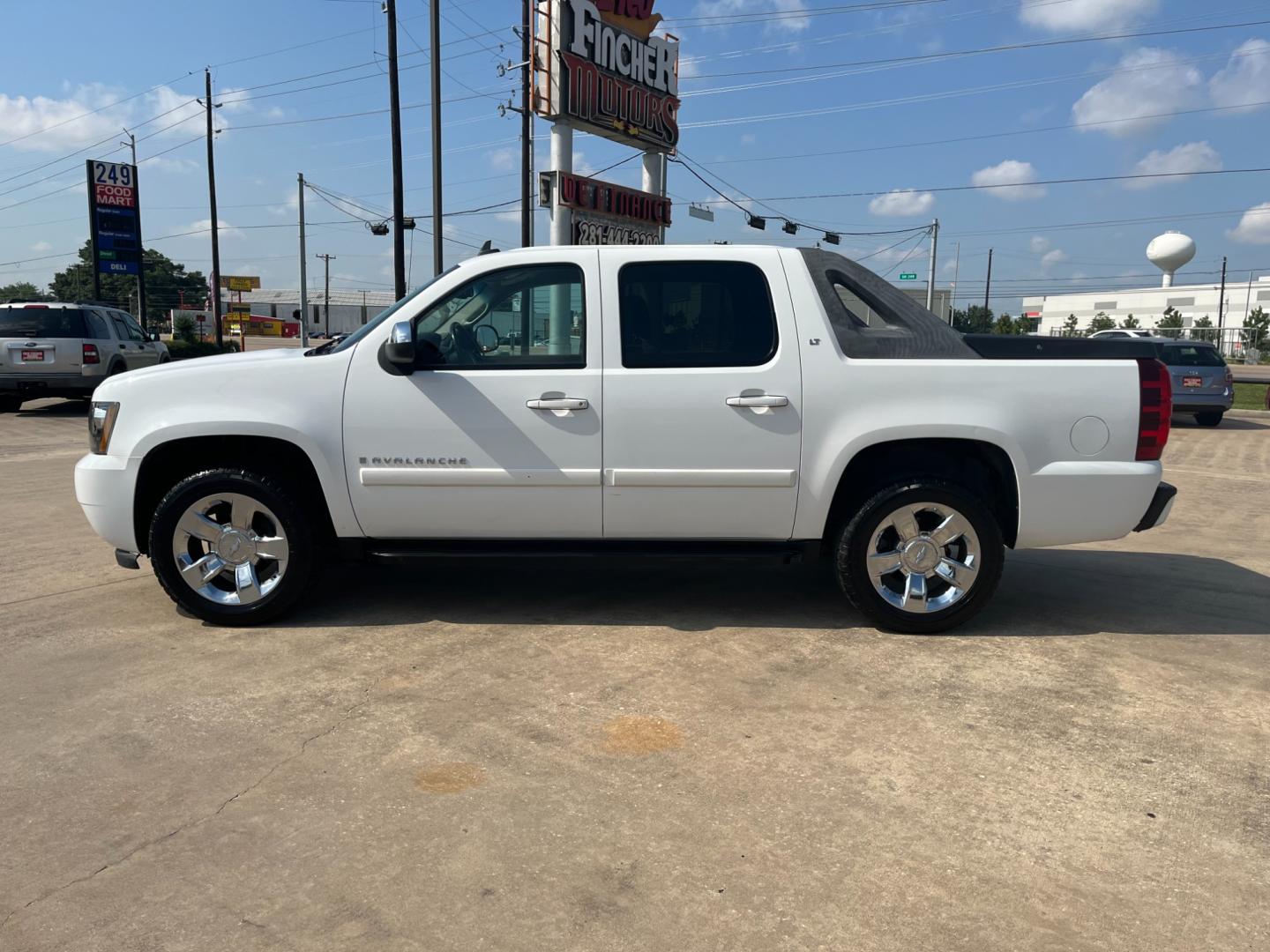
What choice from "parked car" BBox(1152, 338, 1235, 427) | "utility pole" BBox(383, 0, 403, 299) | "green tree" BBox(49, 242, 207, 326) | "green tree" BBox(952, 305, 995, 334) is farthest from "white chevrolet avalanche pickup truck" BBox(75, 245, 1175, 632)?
"green tree" BBox(49, 242, 207, 326)

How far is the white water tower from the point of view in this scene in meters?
95.2

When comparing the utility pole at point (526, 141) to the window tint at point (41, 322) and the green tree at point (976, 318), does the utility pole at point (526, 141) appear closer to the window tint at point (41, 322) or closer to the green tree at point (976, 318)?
the window tint at point (41, 322)

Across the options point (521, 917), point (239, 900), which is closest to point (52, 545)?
point (239, 900)

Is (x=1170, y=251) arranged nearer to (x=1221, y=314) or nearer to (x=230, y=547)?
(x=1221, y=314)

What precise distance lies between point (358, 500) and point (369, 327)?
0.86 m

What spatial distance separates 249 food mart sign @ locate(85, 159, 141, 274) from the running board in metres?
37.8

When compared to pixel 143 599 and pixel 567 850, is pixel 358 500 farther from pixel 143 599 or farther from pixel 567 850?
pixel 567 850

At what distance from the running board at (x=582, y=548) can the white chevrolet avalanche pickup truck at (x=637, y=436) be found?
0.04 feet

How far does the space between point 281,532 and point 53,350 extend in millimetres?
12404

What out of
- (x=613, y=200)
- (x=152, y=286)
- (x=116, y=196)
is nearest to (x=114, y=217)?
(x=116, y=196)

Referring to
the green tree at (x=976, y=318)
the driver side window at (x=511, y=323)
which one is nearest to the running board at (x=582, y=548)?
the driver side window at (x=511, y=323)

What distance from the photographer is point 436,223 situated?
22.7 meters

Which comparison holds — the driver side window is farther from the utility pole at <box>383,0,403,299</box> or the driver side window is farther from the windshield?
the utility pole at <box>383,0,403,299</box>

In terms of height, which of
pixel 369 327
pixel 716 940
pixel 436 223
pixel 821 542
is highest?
pixel 436 223
